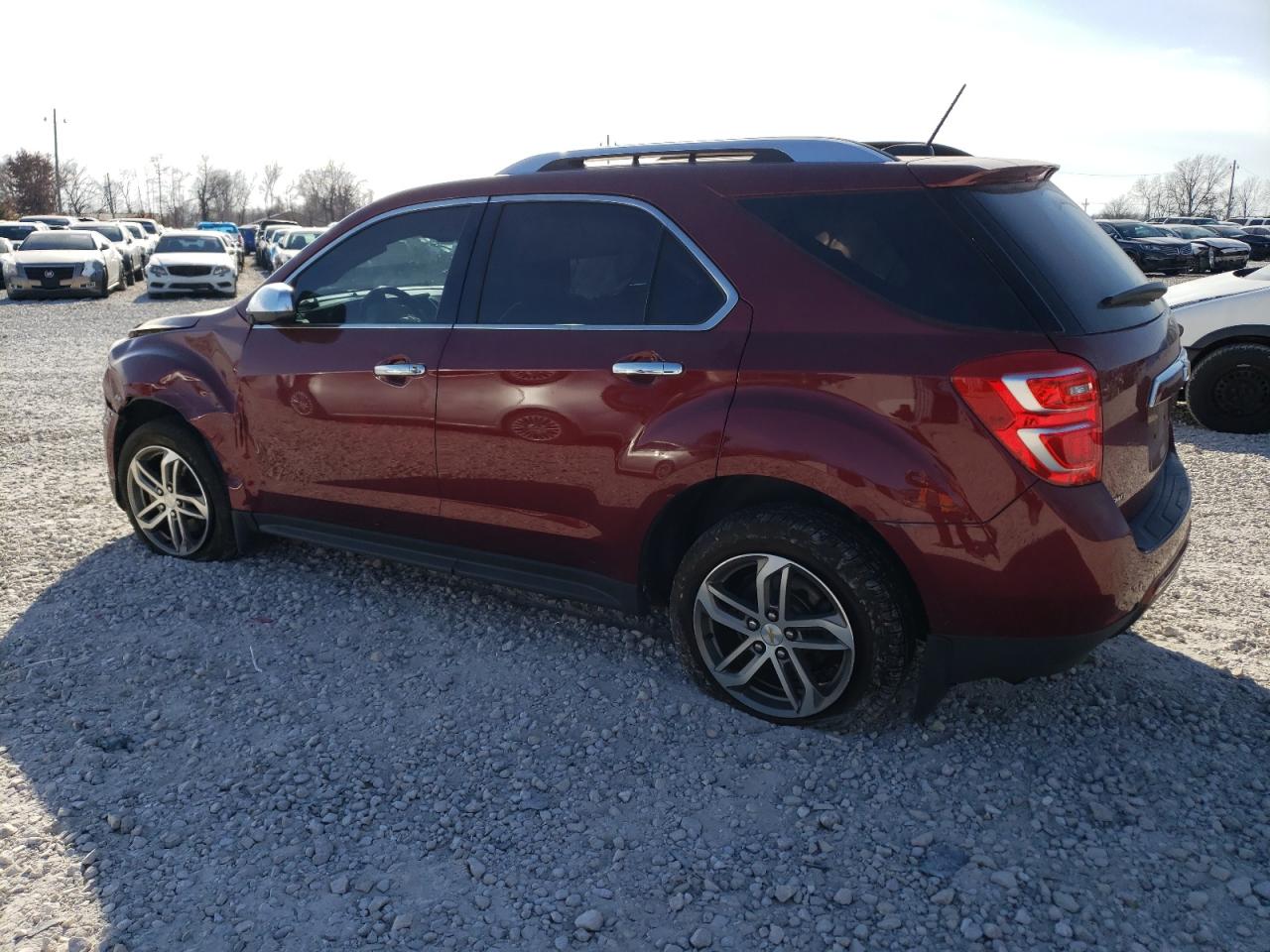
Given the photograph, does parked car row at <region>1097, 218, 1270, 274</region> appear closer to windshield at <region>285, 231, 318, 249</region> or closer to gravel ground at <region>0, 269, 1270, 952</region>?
windshield at <region>285, 231, 318, 249</region>

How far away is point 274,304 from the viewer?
444cm

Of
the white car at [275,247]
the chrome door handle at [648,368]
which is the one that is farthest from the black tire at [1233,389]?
the white car at [275,247]

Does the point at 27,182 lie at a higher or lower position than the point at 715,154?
higher

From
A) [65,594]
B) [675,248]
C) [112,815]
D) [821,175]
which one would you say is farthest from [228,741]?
[821,175]

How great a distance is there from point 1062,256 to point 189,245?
77.5 feet

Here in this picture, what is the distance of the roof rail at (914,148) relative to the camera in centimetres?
367

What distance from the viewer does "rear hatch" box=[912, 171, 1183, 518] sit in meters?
2.98

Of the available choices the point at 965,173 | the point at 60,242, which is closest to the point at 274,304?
the point at 965,173

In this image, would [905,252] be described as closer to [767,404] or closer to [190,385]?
[767,404]

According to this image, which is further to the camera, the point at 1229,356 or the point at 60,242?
the point at 60,242

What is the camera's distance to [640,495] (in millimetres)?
3561

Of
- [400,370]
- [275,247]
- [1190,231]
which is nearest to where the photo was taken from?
[400,370]

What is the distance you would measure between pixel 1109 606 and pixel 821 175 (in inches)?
62.1

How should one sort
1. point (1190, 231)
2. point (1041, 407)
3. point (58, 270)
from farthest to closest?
point (1190, 231), point (58, 270), point (1041, 407)
